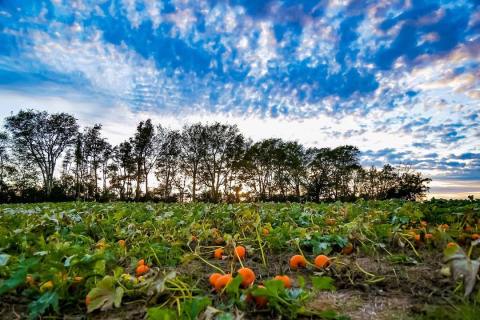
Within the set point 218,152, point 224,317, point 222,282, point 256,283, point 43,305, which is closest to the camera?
point 224,317

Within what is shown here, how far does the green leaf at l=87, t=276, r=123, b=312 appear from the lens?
201 centimetres

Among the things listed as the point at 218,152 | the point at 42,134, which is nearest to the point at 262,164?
the point at 218,152

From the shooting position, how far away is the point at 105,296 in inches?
81.1

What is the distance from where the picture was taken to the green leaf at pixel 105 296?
2.01 meters

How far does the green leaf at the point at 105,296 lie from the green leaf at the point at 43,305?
0.69 ft

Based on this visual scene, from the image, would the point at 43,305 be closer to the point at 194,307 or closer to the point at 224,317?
the point at 194,307

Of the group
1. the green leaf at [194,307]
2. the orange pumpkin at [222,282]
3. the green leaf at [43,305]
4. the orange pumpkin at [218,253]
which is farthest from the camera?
the orange pumpkin at [218,253]

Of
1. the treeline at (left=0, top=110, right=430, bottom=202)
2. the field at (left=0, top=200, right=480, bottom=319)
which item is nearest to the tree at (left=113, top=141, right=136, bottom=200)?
the treeline at (left=0, top=110, right=430, bottom=202)

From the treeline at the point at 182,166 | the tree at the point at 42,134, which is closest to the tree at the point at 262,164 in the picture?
the treeline at the point at 182,166

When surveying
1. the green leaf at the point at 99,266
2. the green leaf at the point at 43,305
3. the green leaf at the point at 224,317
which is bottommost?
the green leaf at the point at 43,305

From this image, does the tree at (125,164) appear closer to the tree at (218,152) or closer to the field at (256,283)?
the tree at (218,152)

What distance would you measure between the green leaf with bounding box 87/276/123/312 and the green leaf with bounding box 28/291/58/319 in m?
0.21

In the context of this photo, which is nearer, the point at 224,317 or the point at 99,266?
the point at 224,317

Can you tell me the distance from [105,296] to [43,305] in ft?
1.22
